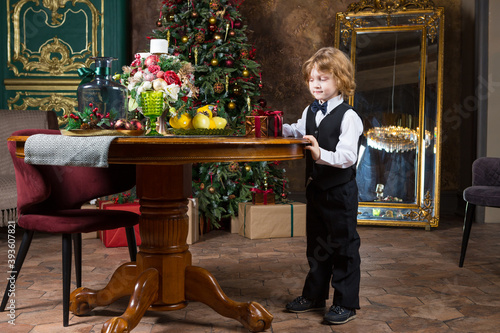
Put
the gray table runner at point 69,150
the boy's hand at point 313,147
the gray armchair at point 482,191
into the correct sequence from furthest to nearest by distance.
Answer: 1. the gray armchair at point 482,191
2. the boy's hand at point 313,147
3. the gray table runner at point 69,150

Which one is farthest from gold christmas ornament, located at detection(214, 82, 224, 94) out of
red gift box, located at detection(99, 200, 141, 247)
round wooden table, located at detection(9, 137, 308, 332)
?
round wooden table, located at detection(9, 137, 308, 332)

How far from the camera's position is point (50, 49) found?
593cm

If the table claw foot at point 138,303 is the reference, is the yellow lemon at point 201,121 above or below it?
above

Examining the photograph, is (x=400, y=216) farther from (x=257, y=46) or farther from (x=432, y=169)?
(x=257, y=46)

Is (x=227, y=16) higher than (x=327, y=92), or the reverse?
(x=227, y=16)

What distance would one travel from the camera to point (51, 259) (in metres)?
3.83

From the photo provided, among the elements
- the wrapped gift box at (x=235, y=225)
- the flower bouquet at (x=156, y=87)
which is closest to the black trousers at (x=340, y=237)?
the flower bouquet at (x=156, y=87)

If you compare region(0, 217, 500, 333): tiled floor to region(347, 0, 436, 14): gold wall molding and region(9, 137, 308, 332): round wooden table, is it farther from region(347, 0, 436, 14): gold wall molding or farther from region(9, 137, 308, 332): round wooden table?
region(347, 0, 436, 14): gold wall molding

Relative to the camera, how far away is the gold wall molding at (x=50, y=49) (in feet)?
19.4

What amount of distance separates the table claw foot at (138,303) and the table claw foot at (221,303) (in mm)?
175

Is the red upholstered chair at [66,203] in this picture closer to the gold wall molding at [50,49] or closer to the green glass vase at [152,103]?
the green glass vase at [152,103]

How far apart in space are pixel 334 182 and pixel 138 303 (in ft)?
3.37

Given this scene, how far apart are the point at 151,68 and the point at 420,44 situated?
3563 millimetres

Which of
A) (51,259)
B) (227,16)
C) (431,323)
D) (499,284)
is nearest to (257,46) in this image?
(227,16)
